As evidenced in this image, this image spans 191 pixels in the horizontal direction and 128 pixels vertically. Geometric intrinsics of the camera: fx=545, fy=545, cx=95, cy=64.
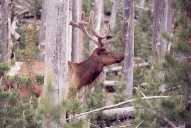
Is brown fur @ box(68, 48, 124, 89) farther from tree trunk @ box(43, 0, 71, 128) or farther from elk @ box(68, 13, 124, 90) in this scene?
tree trunk @ box(43, 0, 71, 128)

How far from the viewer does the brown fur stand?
11.9 m

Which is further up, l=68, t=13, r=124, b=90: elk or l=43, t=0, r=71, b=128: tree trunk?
l=43, t=0, r=71, b=128: tree trunk

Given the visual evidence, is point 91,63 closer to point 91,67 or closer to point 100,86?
point 91,67

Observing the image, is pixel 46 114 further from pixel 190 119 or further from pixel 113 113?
pixel 113 113

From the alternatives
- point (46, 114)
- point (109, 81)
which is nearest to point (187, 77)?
point (46, 114)

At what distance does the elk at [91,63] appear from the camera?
11.8 metres

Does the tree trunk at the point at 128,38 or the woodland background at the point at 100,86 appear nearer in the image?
the woodland background at the point at 100,86

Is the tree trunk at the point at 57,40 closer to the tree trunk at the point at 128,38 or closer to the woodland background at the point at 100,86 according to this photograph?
the woodland background at the point at 100,86

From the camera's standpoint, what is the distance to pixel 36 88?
10.8 m

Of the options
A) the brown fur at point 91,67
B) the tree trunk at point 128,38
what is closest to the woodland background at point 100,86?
the tree trunk at point 128,38

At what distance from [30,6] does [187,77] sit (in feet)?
75.8

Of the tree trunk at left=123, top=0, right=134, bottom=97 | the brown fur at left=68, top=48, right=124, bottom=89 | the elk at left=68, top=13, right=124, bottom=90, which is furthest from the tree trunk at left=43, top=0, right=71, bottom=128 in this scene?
the tree trunk at left=123, top=0, right=134, bottom=97

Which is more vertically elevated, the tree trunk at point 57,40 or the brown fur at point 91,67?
the tree trunk at point 57,40

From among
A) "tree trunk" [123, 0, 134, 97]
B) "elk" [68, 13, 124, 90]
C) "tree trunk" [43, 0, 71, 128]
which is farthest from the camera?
"tree trunk" [123, 0, 134, 97]
